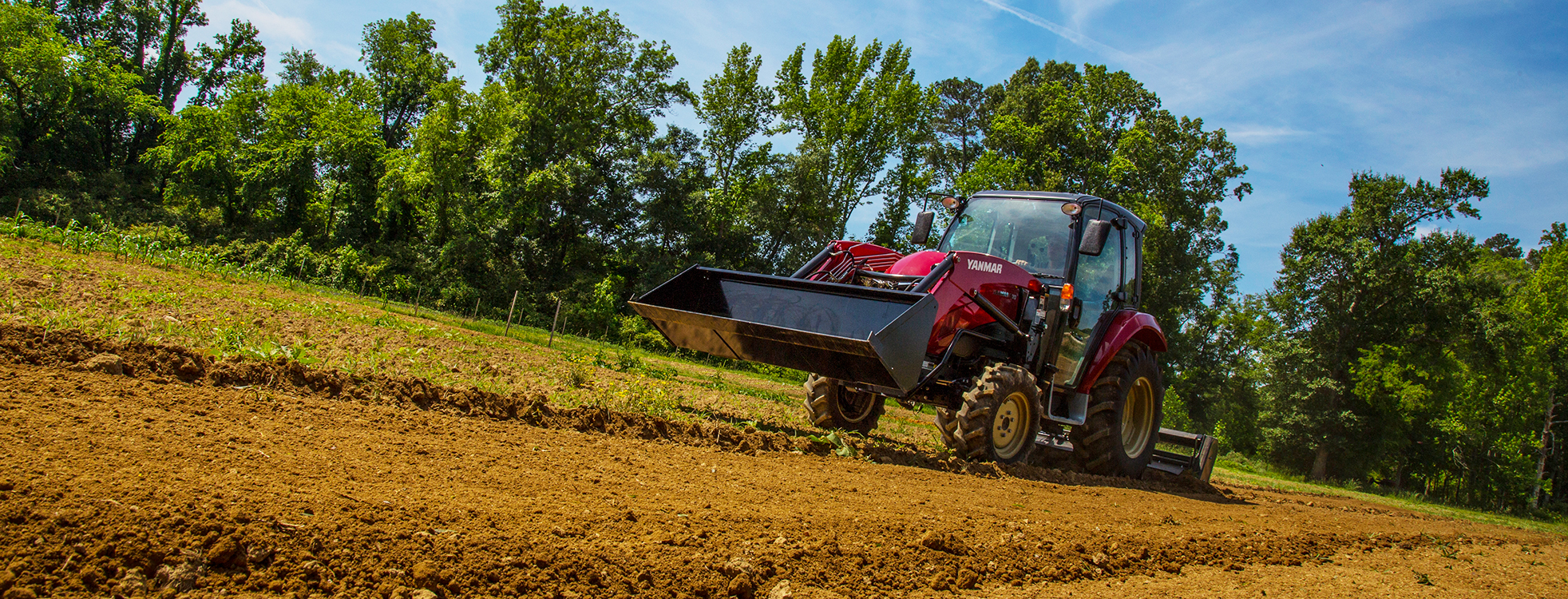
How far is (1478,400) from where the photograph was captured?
980 inches

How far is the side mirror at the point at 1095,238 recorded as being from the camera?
23.0ft

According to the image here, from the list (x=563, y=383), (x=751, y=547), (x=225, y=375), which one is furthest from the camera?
(x=563, y=383)

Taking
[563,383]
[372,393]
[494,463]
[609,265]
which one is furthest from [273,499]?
[609,265]

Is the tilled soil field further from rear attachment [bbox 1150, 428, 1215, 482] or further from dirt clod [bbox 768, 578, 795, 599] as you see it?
rear attachment [bbox 1150, 428, 1215, 482]

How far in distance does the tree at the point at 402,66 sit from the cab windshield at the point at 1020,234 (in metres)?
38.6

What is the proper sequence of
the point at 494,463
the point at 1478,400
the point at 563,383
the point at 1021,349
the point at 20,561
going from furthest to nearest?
the point at 1478,400 → the point at 563,383 → the point at 1021,349 → the point at 494,463 → the point at 20,561

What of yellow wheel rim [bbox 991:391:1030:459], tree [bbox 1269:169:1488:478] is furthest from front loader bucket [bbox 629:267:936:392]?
tree [bbox 1269:169:1488:478]

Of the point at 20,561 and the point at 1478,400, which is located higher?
the point at 1478,400

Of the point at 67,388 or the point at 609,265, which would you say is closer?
the point at 67,388

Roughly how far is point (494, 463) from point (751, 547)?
5.12 feet

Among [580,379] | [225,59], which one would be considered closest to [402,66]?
[225,59]

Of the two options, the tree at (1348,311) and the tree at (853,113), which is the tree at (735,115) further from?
the tree at (1348,311)

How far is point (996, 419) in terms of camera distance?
6957 millimetres

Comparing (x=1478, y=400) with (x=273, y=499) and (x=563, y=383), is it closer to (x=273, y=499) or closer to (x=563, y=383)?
(x=563, y=383)
